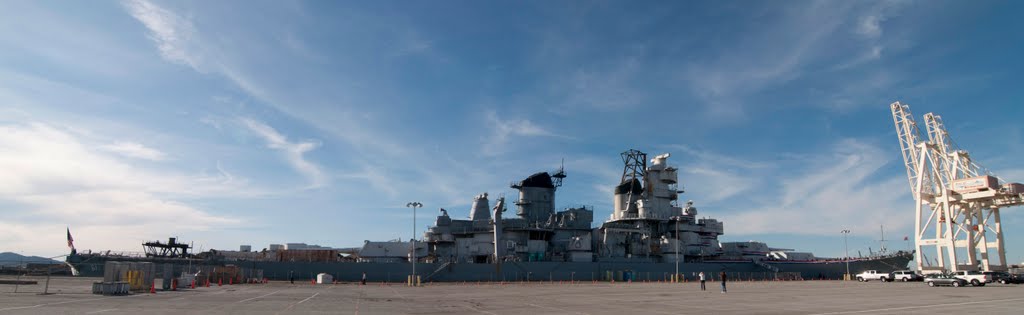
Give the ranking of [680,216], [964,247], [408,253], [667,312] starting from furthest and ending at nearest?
[680,216]
[408,253]
[964,247]
[667,312]

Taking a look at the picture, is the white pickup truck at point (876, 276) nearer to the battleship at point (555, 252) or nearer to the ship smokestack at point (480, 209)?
the battleship at point (555, 252)

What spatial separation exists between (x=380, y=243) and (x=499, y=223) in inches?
529

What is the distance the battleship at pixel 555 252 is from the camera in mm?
54344

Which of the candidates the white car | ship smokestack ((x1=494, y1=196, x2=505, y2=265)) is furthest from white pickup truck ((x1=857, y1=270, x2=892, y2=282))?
ship smokestack ((x1=494, y1=196, x2=505, y2=265))

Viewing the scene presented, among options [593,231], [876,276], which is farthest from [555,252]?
[876,276]

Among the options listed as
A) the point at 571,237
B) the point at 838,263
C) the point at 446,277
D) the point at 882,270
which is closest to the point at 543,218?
the point at 571,237

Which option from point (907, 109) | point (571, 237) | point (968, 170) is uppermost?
point (907, 109)

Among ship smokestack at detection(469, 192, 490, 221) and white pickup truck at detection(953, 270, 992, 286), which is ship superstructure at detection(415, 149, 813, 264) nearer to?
ship smokestack at detection(469, 192, 490, 221)

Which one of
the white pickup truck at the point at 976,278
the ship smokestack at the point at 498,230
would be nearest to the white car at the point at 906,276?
the white pickup truck at the point at 976,278

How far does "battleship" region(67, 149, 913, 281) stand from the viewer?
54.3 metres

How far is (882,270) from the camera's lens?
6388cm

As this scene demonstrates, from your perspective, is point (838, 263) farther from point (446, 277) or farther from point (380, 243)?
point (380, 243)

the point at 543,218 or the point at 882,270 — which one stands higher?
the point at 543,218

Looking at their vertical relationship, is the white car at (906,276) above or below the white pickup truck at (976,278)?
below
